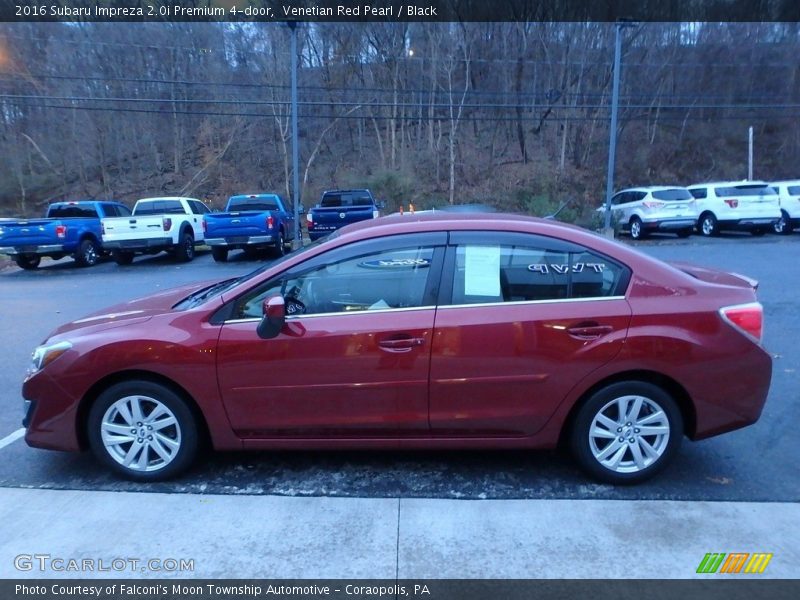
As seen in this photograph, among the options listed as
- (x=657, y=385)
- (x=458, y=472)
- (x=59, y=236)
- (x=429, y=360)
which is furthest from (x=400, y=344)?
(x=59, y=236)

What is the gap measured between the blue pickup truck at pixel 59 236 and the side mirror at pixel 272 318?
50.2ft

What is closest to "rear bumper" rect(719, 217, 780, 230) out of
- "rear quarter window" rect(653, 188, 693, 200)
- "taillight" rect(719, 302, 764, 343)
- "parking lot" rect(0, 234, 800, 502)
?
"rear quarter window" rect(653, 188, 693, 200)

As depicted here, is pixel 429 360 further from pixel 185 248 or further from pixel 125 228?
pixel 185 248

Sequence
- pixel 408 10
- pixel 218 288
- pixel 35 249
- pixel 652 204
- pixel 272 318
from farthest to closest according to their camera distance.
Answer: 1. pixel 408 10
2. pixel 652 204
3. pixel 35 249
4. pixel 218 288
5. pixel 272 318

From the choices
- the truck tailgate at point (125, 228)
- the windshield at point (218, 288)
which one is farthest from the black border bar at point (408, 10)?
the windshield at point (218, 288)

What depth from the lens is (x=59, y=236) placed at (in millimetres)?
16578

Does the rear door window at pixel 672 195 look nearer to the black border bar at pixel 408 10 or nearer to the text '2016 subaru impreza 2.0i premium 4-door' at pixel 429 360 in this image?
the black border bar at pixel 408 10

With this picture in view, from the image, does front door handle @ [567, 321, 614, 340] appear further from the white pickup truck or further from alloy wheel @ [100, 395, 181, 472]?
the white pickup truck

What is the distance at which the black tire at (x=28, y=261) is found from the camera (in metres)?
17.4

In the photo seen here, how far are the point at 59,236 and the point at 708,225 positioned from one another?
67.8ft

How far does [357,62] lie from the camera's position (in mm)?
38719

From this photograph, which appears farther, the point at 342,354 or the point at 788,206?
the point at 788,206

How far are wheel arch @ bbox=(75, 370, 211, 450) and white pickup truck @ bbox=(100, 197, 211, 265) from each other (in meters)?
14.0

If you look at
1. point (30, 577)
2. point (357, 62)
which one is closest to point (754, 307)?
point (30, 577)
